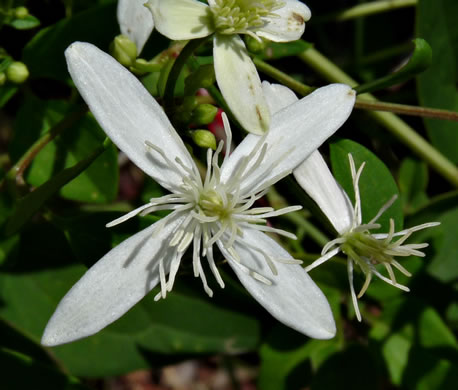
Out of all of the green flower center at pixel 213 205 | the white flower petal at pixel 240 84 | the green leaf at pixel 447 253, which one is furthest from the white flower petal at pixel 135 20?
the green leaf at pixel 447 253

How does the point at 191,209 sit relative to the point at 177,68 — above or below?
below

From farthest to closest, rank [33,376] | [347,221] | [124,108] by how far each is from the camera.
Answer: [33,376] < [347,221] < [124,108]

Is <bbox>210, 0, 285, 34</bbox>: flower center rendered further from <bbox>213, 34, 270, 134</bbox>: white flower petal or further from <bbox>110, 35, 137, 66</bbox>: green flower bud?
<bbox>110, 35, 137, 66</bbox>: green flower bud

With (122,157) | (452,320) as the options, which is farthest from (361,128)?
(122,157)

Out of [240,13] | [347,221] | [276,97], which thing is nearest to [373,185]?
[347,221]

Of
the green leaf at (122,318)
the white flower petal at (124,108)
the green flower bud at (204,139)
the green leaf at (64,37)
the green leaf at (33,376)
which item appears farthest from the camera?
the green leaf at (122,318)

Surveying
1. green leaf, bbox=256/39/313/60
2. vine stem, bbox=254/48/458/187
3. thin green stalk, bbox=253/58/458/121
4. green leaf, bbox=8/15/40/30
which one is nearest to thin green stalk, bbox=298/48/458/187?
vine stem, bbox=254/48/458/187

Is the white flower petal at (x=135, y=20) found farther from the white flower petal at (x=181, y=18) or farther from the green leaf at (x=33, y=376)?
the green leaf at (x=33, y=376)

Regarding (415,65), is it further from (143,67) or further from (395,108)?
(143,67)
